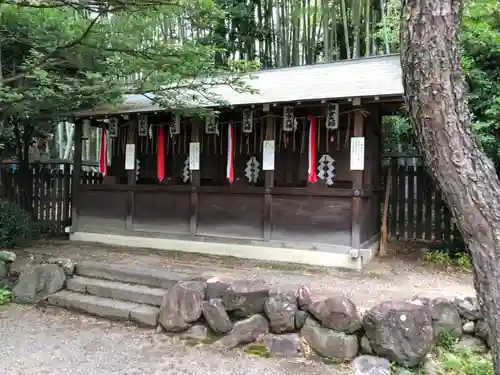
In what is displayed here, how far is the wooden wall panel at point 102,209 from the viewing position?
8969 millimetres

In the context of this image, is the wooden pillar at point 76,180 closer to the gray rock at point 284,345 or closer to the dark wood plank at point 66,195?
the dark wood plank at point 66,195

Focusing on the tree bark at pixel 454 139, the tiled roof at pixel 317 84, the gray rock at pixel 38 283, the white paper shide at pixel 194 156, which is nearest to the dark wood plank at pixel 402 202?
the tiled roof at pixel 317 84

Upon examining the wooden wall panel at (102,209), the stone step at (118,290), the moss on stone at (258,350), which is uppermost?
the wooden wall panel at (102,209)

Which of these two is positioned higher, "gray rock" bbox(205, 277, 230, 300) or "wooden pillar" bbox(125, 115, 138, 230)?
"wooden pillar" bbox(125, 115, 138, 230)

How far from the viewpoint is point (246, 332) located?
458 centimetres

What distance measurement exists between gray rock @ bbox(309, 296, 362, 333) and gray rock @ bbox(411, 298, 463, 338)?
28.4 inches

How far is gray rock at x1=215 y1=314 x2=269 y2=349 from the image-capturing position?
4.56 m

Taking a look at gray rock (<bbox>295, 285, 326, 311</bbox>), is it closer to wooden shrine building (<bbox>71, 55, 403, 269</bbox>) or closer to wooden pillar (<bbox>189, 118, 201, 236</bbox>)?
wooden shrine building (<bbox>71, 55, 403, 269</bbox>)

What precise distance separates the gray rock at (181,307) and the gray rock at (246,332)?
0.47 m

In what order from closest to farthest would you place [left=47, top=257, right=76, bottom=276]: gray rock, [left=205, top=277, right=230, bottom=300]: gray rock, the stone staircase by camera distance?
[left=205, top=277, right=230, bottom=300]: gray rock
the stone staircase
[left=47, top=257, right=76, bottom=276]: gray rock

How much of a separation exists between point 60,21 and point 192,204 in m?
3.94

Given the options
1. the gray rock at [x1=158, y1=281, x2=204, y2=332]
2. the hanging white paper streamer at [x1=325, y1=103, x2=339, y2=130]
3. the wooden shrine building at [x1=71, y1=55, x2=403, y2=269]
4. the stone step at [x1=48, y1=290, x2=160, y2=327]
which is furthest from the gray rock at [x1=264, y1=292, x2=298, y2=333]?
the hanging white paper streamer at [x1=325, y1=103, x2=339, y2=130]

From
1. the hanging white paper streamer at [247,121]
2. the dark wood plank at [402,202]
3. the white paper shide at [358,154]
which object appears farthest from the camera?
the dark wood plank at [402,202]

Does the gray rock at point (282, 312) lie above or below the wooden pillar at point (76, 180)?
below
